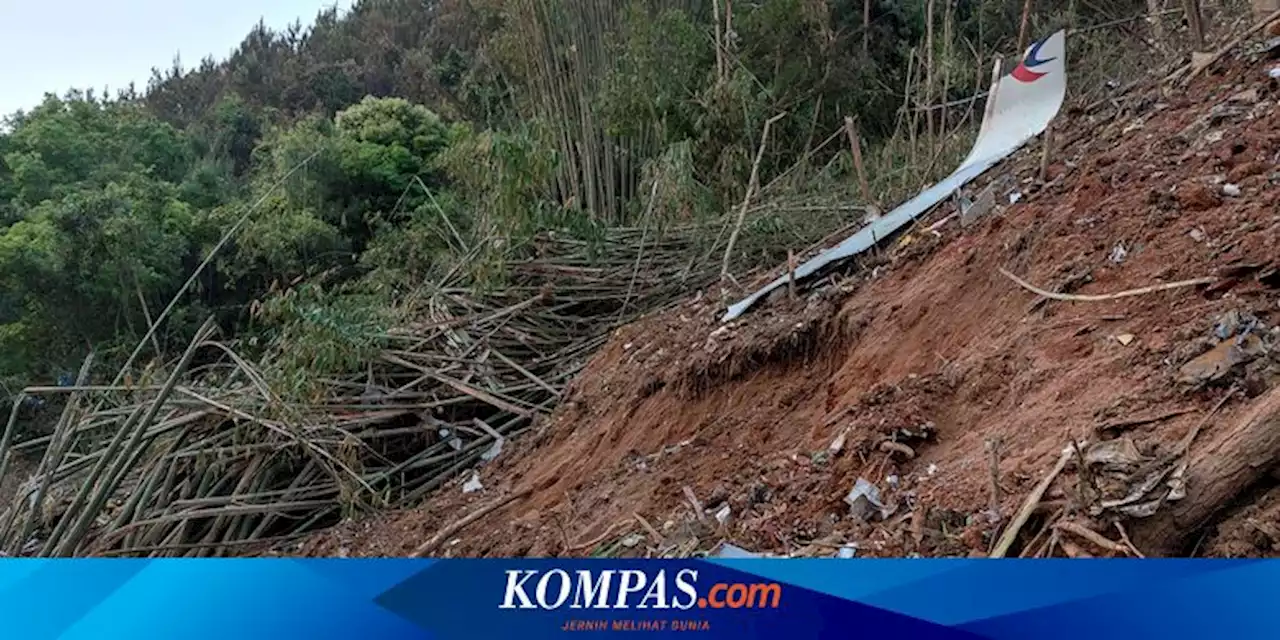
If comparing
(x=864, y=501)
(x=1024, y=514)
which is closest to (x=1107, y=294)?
Answer: (x=864, y=501)

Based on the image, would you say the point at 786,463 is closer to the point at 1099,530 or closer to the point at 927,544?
the point at 927,544

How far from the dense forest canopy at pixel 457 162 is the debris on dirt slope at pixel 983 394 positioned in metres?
1.31

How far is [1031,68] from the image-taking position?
13.8ft

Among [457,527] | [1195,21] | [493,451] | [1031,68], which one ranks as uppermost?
[1195,21]

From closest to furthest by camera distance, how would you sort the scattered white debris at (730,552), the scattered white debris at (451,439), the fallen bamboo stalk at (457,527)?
the scattered white debris at (730,552)
the fallen bamboo stalk at (457,527)
the scattered white debris at (451,439)

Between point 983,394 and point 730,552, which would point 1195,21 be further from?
point 730,552

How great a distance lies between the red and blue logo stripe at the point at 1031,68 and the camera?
4.18 m

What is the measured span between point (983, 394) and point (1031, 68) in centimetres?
246

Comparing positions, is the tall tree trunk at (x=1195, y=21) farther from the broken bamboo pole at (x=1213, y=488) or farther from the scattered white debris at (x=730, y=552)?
the scattered white debris at (x=730, y=552)

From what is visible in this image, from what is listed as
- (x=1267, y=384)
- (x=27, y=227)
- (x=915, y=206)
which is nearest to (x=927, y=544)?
(x=1267, y=384)

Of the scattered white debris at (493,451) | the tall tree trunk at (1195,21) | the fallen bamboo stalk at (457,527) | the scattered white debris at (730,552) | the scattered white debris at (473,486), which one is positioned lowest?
the scattered white debris at (493,451)

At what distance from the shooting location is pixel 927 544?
1.71 m

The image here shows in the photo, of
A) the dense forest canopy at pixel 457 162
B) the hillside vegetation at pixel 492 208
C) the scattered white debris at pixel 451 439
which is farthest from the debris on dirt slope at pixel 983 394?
the dense forest canopy at pixel 457 162

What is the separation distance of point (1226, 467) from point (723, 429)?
1.52 metres
